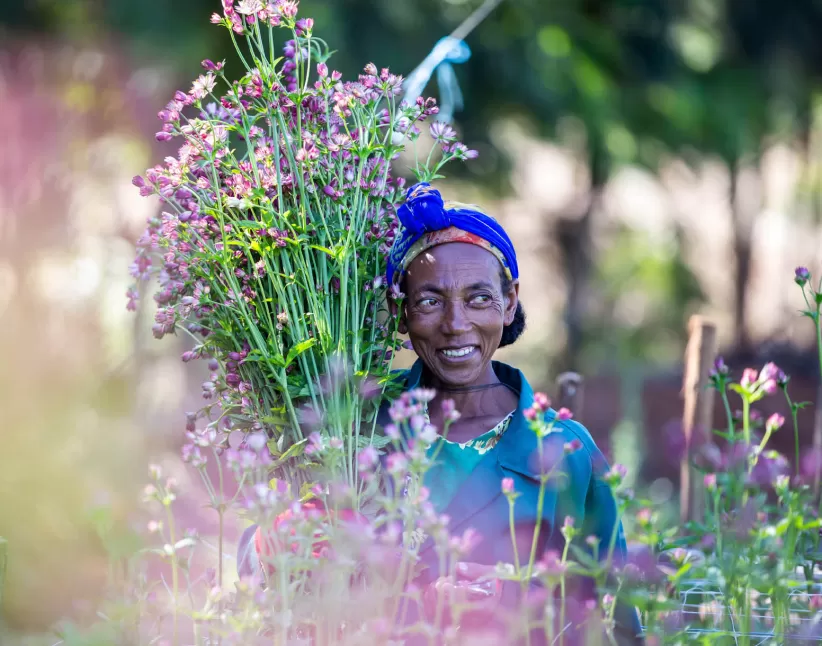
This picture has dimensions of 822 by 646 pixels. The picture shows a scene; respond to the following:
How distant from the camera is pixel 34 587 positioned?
3.91m

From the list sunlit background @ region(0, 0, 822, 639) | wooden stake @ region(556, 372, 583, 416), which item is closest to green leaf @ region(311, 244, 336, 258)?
wooden stake @ region(556, 372, 583, 416)

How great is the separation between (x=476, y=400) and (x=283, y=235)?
670 millimetres

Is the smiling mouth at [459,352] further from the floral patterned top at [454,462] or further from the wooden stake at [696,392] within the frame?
the wooden stake at [696,392]

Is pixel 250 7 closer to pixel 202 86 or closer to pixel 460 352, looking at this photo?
pixel 202 86

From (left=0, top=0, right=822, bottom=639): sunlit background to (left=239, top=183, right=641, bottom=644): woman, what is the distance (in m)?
1.76

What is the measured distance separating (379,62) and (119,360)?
2921 mm

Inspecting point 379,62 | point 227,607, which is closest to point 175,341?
point 379,62

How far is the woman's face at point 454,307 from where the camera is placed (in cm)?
222

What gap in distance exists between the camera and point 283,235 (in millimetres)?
1917

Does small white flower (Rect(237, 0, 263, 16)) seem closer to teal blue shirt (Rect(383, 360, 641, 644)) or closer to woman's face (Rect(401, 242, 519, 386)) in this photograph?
woman's face (Rect(401, 242, 519, 386))

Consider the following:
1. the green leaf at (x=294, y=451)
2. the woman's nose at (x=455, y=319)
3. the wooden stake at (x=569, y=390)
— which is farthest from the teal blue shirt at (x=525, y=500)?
the wooden stake at (x=569, y=390)

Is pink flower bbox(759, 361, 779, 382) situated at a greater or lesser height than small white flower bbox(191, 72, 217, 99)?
lesser

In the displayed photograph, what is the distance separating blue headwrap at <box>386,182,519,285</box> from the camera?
215 centimetres

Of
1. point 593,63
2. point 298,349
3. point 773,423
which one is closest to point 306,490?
point 298,349
